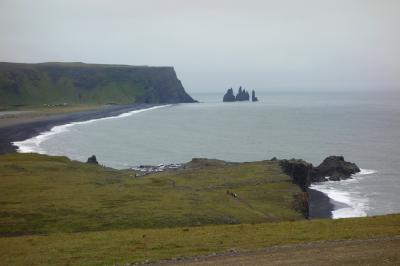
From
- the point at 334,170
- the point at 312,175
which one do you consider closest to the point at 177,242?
the point at 312,175

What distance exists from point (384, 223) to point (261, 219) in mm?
21054

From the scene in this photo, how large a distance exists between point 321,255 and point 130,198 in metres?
41.9

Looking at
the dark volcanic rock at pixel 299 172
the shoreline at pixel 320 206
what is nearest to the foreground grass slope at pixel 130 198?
the dark volcanic rock at pixel 299 172

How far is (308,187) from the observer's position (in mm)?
103562

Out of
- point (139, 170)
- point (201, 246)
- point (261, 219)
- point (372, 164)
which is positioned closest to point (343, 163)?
point (372, 164)

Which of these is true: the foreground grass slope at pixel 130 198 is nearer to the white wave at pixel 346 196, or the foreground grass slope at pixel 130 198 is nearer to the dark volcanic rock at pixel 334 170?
the white wave at pixel 346 196

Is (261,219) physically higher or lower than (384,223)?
lower

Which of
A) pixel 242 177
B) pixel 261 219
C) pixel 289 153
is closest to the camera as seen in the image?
pixel 261 219

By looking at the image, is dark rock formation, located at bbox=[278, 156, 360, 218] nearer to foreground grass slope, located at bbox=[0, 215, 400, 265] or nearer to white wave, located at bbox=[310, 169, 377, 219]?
white wave, located at bbox=[310, 169, 377, 219]

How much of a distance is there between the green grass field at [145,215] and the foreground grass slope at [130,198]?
0.14 meters

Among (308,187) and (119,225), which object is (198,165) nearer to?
(308,187)

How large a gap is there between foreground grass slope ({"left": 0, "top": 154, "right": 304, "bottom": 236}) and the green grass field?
5.5 inches

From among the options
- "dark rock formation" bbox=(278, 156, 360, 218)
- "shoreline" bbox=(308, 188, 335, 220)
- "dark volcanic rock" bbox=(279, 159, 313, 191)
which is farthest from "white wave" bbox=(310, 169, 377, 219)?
"dark volcanic rock" bbox=(279, 159, 313, 191)

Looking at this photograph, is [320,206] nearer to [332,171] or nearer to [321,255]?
[332,171]
